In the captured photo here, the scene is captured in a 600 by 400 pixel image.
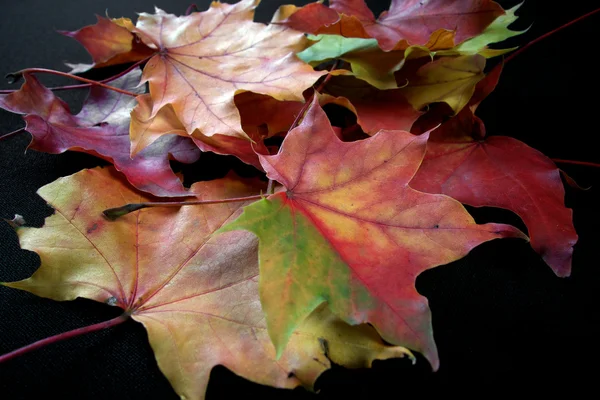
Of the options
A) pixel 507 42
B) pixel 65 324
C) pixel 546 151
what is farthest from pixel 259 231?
pixel 507 42

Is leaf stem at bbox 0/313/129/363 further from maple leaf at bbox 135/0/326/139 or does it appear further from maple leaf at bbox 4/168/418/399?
maple leaf at bbox 135/0/326/139

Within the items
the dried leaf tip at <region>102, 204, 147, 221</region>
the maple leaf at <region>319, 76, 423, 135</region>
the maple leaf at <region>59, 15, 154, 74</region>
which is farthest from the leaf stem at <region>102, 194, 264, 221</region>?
the maple leaf at <region>59, 15, 154, 74</region>

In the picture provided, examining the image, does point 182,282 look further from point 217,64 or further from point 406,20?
point 406,20

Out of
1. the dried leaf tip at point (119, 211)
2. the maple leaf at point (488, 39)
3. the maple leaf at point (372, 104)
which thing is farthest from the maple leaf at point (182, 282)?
the maple leaf at point (488, 39)

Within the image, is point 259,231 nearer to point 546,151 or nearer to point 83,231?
point 83,231

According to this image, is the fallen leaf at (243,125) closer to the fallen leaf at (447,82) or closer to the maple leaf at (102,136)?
the maple leaf at (102,136)
